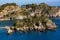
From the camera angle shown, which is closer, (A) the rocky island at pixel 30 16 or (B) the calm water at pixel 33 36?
(B) the calm water at pixel 33 36

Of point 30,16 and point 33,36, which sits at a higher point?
point 30,16

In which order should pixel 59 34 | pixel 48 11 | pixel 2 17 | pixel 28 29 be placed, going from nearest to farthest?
pixel 59 34 → pixel 28 29 → pixel 2 17 → pixel 48 11

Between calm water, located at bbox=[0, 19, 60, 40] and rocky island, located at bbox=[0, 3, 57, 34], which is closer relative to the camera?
calm water, located at bbox=[0, 19, 60, 40]

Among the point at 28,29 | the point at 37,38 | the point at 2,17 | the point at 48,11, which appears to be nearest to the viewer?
the point at 37,38

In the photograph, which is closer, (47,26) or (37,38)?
(37,38)

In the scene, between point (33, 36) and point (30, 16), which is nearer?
point (33, 36)

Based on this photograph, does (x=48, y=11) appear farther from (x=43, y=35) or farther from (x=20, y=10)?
(x=43, y=35)

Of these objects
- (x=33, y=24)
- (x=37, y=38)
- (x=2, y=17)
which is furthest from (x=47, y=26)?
(x=2, y=17)
